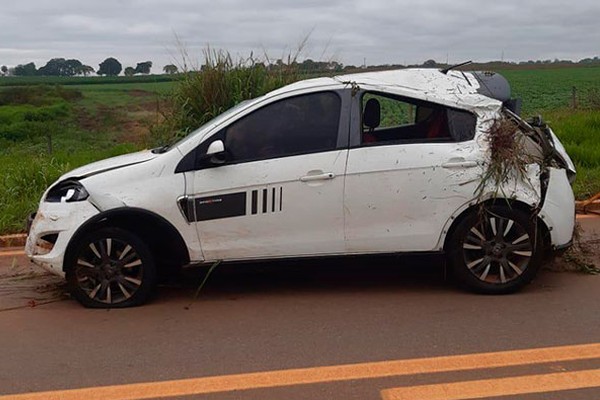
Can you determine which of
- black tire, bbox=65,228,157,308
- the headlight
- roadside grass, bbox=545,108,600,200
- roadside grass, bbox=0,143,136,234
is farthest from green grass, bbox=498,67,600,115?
roadside grass, bbox=0,143,136,234

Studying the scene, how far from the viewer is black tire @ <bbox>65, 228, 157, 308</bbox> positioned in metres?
4.90

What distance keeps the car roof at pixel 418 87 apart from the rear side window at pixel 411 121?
0.21 ft

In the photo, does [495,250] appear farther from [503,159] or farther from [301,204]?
[301,204]

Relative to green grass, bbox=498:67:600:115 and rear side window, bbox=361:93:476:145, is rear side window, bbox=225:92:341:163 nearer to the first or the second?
rear side window, bbox=361:93:476:145

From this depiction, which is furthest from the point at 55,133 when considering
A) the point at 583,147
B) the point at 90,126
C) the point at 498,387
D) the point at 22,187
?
the point at 498,387

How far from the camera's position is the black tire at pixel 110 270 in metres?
4.90

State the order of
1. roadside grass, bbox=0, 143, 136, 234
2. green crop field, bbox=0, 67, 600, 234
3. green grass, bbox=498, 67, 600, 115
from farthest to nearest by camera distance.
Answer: green grass, bbox=498, 67, 600, 115, green crop field, bbox=0, 67, 600, 234, roadside grass, bbox=0, 143, 136, 234

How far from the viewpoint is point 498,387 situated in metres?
3.53

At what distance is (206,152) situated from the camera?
4.95 meters

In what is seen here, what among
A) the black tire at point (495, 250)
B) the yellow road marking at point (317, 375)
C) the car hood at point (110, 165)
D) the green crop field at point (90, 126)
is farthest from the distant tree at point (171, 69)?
the yellow road marking at point (317, 375)

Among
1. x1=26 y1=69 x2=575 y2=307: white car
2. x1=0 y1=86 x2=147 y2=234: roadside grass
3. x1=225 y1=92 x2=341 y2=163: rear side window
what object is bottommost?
x1=0 y1=86 x2=147 y2=234: roadside grass

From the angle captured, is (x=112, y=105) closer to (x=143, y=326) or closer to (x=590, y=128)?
(x=590, y=128)

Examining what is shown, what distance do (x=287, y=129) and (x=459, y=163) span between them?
1295 mm

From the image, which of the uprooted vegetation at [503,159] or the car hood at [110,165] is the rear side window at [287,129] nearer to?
the car hood at [110,165]
